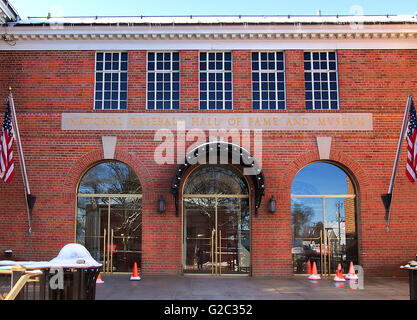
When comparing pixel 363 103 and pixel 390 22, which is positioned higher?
pixel 390 22

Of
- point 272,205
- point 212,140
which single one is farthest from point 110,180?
point 272,205

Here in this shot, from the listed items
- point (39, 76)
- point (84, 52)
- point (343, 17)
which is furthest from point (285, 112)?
point (39, 76)

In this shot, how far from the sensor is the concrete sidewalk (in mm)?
11914

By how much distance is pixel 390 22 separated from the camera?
16.3 meters

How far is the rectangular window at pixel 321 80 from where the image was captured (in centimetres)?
1636

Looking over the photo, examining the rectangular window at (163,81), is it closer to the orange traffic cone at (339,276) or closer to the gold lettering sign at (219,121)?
the gold lettering sign at (219,121)

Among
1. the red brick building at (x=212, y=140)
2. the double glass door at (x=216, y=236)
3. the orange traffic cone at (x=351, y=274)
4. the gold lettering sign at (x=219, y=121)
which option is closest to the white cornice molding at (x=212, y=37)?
the red brick building at (x=212, y=140)

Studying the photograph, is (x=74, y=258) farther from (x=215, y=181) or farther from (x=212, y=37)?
(x=212, y=37)

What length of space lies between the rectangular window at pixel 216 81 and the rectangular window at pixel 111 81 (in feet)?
8.70

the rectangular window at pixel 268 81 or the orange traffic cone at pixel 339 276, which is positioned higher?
the rectangular window at pixel 268 81

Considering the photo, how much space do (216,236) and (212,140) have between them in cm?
315

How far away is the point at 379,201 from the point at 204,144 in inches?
236

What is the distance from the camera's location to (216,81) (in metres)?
16.5

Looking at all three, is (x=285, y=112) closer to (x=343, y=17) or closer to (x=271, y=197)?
(x=271, y=197)
